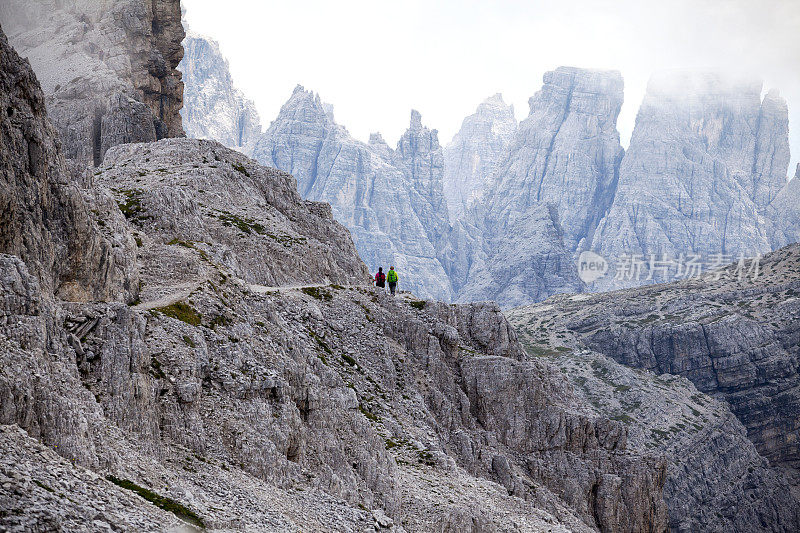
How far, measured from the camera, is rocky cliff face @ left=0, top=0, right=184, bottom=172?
385ft

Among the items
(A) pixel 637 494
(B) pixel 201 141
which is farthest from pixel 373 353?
(B) pixel 201 141

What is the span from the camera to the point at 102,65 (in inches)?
5157

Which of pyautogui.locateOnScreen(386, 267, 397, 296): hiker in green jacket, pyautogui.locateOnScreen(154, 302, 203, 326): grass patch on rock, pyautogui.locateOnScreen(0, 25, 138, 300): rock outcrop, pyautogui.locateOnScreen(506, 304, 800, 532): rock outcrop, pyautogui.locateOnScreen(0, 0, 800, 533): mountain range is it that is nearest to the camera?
pyautogui.locateOnScreen(0, 0, 800, 533): mountain range

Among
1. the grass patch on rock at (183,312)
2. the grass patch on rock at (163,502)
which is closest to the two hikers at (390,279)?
the grass patch on rock at (183,312)

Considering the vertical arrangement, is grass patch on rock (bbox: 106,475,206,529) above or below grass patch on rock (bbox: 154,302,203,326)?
below

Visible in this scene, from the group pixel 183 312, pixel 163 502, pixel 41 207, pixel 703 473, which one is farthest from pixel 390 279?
pixel 703 473

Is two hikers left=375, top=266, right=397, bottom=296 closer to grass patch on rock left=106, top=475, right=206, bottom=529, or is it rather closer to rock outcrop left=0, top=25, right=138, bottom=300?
rock outcrop left=0, top=25, right=138, bottom=300

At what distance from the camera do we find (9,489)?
2630cm

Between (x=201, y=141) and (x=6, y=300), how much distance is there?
69.1 meters

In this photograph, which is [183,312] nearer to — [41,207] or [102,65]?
[41,207]

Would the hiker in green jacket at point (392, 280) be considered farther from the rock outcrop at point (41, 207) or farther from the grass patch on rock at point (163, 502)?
the grass patch on rock at point (163, 502)

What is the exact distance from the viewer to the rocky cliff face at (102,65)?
117438 millimetres

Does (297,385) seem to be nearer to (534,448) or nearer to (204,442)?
(204,442)

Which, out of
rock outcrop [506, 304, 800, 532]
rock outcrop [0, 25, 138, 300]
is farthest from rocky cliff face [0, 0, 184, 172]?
rock outcrop [506, 304, 800, 532]
